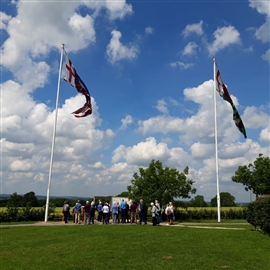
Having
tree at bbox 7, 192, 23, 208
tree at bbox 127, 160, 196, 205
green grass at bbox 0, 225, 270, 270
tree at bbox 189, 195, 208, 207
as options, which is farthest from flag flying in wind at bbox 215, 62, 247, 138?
tree at bbox 189, 195, 208, 207

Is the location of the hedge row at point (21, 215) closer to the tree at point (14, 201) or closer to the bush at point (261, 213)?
the tree at point (14, 201)

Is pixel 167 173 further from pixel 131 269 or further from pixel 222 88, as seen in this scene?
pixel 131 269

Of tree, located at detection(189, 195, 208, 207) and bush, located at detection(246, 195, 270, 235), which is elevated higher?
tree, located at detection(189, 195, 208, 207)

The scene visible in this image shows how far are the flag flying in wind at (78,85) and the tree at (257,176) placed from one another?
2758 cm

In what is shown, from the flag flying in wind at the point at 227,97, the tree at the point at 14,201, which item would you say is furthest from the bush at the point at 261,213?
the tree at the point at 14,201

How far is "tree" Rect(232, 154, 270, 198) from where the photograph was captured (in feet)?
145

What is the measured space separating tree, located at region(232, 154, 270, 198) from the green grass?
30.4m

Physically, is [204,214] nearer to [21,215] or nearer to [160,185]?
[160,185]

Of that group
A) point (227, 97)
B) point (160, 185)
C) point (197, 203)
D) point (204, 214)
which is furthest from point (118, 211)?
point (197, 203)

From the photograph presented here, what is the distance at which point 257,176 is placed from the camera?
4559cm

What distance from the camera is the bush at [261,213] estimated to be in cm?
1559

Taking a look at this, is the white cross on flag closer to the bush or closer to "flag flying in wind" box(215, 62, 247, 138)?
"flag flying in wind" box(215, 62, 247, 138)

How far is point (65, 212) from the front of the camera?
25.2 metres

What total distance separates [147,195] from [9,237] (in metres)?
16.8
